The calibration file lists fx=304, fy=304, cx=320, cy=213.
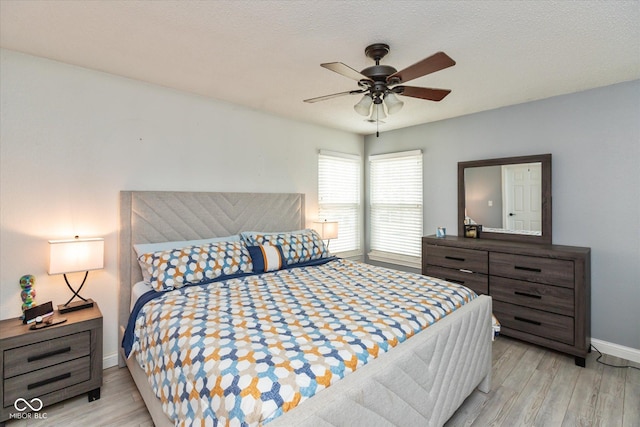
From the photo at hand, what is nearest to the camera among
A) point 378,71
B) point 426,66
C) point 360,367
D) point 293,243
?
point 360,367

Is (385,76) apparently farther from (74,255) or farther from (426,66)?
(74,255)

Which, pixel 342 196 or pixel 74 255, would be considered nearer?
pixel 74 255

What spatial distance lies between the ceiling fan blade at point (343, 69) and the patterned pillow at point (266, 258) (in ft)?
5.53

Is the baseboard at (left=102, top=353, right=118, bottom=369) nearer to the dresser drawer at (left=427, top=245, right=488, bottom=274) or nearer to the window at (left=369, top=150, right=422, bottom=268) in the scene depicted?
the dresser drawer at (left=427, top=245, right=488, bottom=274)

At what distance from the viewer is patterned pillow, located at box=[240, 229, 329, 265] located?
3012mm

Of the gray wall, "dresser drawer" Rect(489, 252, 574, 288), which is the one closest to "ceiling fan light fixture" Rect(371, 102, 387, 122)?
the gray wall

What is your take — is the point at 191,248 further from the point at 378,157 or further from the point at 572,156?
the point at 572,156

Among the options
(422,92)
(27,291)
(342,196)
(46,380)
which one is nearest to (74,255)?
(27,291)

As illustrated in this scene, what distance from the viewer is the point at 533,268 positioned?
9.29ft

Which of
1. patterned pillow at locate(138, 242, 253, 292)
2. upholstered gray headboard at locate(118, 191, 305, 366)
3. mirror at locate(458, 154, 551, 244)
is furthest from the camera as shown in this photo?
mirror at locate(458, 154, 551, 244)

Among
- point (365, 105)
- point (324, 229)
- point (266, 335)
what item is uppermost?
point (365, 105)

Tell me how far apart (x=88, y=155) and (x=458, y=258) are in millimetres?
3652

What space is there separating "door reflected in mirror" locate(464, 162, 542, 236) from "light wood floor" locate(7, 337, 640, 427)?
4.38ft

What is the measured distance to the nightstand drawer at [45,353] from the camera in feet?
6.09
